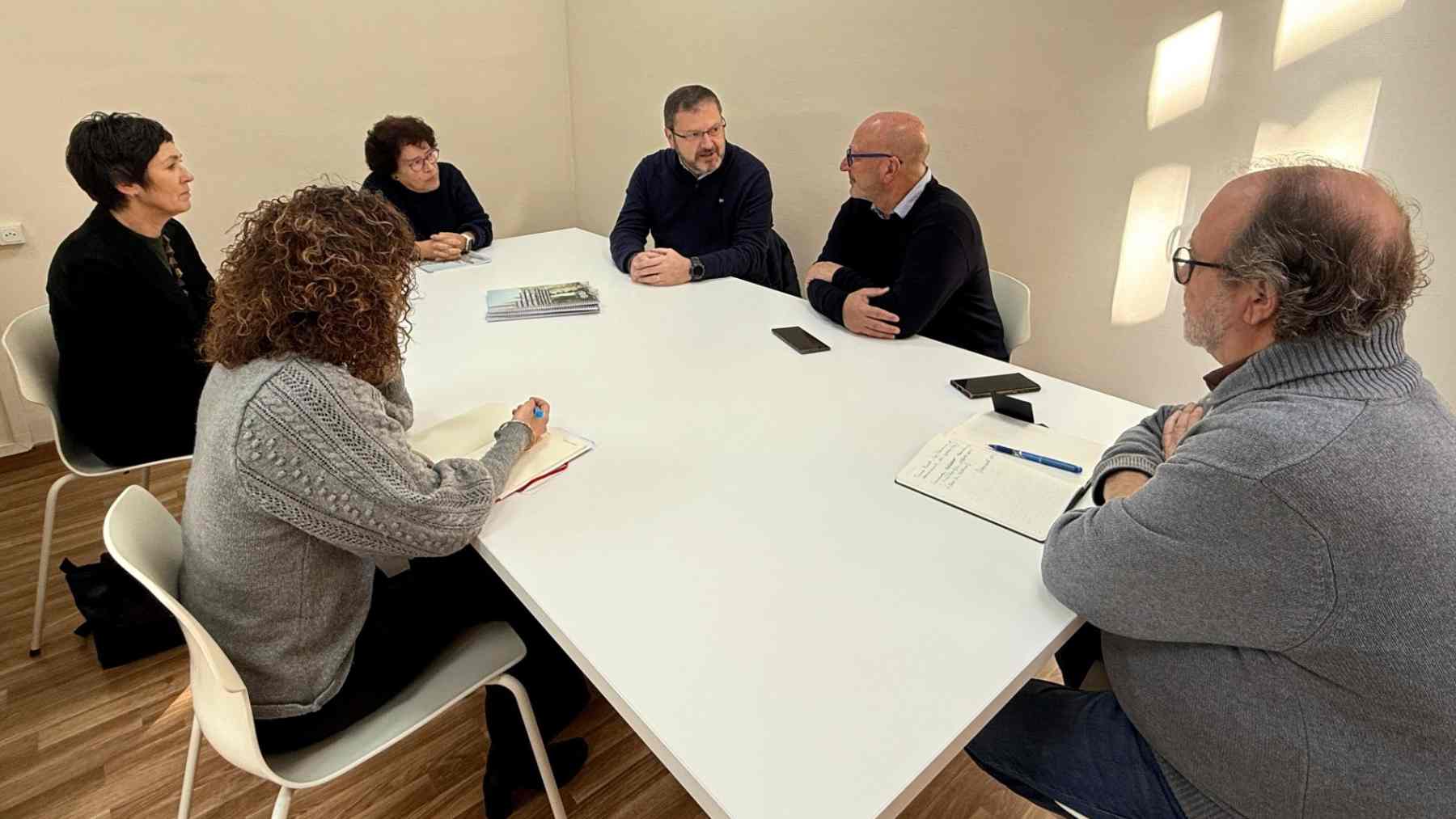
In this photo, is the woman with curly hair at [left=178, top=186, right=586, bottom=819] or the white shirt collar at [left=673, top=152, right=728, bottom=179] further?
the white shirt collar at [left=673, top=152, right=728, bottom=179]

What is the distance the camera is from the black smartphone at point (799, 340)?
185 cm

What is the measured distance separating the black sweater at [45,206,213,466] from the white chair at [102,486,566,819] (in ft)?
2.85

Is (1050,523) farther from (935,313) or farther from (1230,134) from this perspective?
(1230,134)

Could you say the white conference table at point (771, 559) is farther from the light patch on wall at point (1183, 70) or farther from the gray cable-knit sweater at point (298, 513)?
the light patch on wall at point (1183, 70)

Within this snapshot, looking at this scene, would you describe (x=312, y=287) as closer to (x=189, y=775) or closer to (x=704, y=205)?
(x=189, y=775)

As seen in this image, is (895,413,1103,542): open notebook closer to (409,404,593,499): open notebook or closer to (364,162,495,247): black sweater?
(409,404,593,499): open notebook

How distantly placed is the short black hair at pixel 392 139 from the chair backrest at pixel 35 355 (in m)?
1.18

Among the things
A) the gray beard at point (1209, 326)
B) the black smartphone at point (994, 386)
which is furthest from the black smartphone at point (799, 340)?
the gray beard at point (1209, 326)

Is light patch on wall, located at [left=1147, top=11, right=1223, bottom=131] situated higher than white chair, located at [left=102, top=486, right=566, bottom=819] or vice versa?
light patch on wall, located at [left=1147, top=11, right=1223, bottom=131]

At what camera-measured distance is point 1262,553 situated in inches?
31.6

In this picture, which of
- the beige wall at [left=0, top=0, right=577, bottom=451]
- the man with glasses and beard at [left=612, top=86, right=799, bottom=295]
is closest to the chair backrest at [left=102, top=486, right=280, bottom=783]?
the man with glasses and beard at [left=612, top=86, right=799, bottom=295]

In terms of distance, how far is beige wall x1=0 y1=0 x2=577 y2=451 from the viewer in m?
2.73

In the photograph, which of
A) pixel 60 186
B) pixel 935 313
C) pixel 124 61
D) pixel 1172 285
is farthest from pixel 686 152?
pixel 60 186

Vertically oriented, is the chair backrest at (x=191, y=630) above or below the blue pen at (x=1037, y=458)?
below
